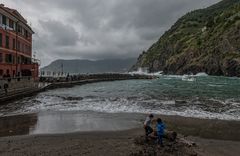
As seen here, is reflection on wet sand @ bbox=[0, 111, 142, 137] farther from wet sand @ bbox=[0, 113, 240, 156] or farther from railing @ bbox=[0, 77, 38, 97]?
railing @ bbox=[0, 77, 38, 97]

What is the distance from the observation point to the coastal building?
46162 millimetres

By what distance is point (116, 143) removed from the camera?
579 inches

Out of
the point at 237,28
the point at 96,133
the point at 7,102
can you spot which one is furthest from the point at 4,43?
the point at 237,28

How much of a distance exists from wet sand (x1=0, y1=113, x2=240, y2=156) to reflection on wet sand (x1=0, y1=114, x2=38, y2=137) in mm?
1674

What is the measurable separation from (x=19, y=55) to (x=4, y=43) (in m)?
9.70

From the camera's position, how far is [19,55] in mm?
56219

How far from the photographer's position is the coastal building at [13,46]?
4616cm

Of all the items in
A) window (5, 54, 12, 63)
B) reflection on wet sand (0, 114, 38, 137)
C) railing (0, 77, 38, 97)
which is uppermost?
window (5, 54, 12, 63)

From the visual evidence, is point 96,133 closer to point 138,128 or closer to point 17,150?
point 138,128

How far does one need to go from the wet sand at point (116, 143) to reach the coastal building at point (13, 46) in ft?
102

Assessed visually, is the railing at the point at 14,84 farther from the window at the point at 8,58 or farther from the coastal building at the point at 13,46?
the window at the point at 8,58

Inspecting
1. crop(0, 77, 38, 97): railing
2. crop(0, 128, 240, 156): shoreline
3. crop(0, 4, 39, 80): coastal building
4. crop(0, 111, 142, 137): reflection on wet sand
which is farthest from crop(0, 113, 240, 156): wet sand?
crop(0, 4, 39, 80): coastal building

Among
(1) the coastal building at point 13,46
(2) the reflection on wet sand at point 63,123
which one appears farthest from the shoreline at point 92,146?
(1) the coastal building at point 13,46

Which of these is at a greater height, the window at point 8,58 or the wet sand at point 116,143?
the window at point 8,58
